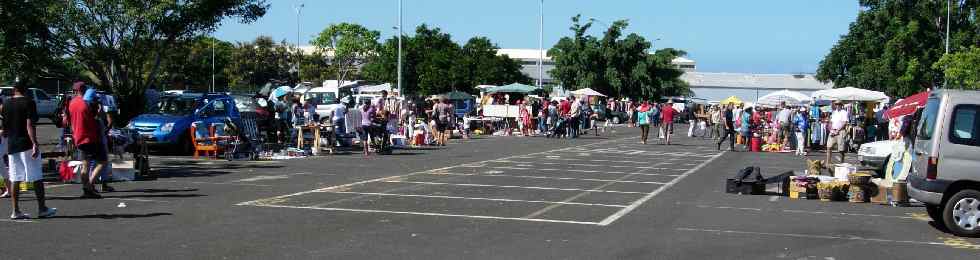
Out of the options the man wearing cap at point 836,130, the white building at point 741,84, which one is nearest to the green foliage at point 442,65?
the white building at point 741,84

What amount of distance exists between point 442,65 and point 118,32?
158ft

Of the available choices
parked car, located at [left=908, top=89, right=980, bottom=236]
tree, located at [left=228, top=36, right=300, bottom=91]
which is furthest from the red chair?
tree, located at [left=228, top=36, right=300, bottom=91]

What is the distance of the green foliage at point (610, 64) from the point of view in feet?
238

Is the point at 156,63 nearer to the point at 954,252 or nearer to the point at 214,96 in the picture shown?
the point at 214,96

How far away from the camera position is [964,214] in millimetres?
11219

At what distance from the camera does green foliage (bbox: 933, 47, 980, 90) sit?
39812 millimetres

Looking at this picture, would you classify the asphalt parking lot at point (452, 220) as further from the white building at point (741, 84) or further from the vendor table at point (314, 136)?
the white building at point (741, 84)

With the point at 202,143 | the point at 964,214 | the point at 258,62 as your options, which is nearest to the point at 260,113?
the point at 202,143

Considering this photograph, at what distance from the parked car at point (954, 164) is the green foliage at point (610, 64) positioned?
60449 mm

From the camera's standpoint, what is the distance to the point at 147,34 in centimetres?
2791

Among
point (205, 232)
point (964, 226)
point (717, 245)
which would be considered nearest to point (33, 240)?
point (205, 232)

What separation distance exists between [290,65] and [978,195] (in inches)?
3199

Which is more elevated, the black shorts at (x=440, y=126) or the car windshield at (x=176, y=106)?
the car windshield at (x=176, y=106)

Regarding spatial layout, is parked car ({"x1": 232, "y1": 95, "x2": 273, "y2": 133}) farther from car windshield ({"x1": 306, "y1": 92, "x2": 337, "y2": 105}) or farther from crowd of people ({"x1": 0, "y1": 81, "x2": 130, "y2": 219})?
car windshield ({"x1": 306, "y1": 92, "x2": 337, "y2": 105})
